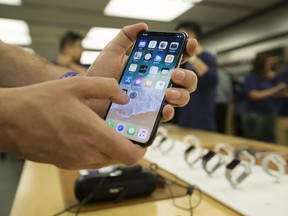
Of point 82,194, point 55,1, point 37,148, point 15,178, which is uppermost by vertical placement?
point 55,1

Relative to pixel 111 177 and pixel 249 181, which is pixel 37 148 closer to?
pixel 111 177

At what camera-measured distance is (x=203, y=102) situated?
2057mm

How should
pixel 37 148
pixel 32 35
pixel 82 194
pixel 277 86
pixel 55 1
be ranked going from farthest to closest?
pixel 32 35 → pixel 55 1 → pixel 277 86 → pixel 82 194 → pixel 37 148

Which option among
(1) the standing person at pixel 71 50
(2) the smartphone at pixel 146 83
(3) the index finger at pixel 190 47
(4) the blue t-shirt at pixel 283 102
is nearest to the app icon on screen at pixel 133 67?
(2) the smartphone at pixel 146 83

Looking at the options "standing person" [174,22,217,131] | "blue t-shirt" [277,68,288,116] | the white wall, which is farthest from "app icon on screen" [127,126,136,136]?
the white wall

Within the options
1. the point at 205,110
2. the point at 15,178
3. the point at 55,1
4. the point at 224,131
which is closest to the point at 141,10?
the point at 55,1

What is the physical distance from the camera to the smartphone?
51 centimetres

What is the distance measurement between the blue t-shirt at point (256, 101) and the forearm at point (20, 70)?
7.16 feet

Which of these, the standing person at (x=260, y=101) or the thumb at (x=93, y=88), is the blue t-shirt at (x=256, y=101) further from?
the thumb at (x=93, y=88)

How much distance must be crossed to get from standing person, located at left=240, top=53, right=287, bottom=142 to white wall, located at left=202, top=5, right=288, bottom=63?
1923 millimetres

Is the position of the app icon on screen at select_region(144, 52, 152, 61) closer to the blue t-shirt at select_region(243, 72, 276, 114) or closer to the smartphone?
the smartphone

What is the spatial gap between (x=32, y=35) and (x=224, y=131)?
15.0ft

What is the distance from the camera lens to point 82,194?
0.62 meters

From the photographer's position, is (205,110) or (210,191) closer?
(210,191)
